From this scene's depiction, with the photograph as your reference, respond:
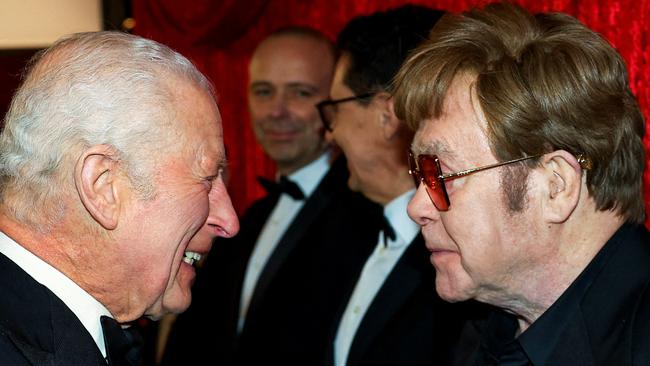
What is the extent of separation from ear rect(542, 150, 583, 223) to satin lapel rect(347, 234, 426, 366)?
0.78 m

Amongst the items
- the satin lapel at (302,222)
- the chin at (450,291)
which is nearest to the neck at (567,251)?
the chin at (450,291)

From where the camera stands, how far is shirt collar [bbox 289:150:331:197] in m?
4.20

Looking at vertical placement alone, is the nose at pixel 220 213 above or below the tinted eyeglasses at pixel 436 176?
Result: below

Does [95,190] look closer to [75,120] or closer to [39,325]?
[75,120]

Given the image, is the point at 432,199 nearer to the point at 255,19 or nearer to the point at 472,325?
the point at 472,325

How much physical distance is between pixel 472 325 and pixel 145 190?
94 centimetres

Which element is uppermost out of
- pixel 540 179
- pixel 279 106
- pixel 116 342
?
pixel 540 179

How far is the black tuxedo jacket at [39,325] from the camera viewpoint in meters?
1.75

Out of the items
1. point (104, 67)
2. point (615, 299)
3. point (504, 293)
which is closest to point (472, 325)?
point (504, 293)

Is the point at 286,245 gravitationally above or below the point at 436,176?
below

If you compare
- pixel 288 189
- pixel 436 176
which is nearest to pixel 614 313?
pixel 436 176

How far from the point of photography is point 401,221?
118 inches

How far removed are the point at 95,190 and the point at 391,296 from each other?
3.83 ft

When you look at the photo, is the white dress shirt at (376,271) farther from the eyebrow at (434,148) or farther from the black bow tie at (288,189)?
the black bow tie at (288,189)
